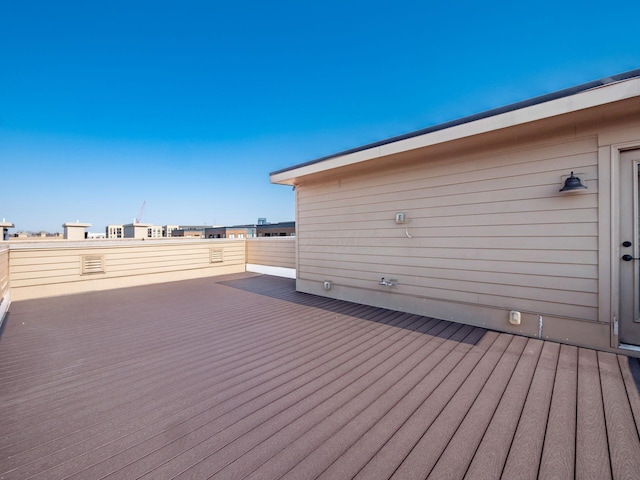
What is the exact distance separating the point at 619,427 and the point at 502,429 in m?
0.66

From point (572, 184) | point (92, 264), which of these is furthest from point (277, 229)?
point (572, 184)

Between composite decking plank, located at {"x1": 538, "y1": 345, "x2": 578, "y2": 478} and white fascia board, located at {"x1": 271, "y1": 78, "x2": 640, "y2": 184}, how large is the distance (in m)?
2.22

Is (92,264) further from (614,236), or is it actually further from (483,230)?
(614,236)

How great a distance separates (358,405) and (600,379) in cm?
189

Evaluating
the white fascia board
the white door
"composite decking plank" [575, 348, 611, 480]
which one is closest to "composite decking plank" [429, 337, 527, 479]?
"composite decking plank" [575, 348, 611, 480]

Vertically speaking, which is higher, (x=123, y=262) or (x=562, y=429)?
(x=123, y=262)

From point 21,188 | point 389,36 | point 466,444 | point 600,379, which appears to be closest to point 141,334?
point 466,444

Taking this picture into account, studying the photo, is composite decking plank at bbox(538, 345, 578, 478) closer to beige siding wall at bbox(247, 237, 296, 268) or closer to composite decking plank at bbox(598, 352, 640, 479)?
composite decking plank at bbox(598, 352, 640, 479)

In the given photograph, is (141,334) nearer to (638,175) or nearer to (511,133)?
(511,133)

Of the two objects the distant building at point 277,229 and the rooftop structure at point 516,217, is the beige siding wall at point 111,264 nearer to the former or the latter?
the rooftop structure at point 516,217

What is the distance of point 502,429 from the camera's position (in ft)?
4.83

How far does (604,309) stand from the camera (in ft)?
8.05

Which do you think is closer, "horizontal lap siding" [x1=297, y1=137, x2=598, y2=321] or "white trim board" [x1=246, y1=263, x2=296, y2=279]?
"horizontal lap siding" [x1=297, y1=137, x2=598, y2=321]

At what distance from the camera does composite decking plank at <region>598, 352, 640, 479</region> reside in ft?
4.00
